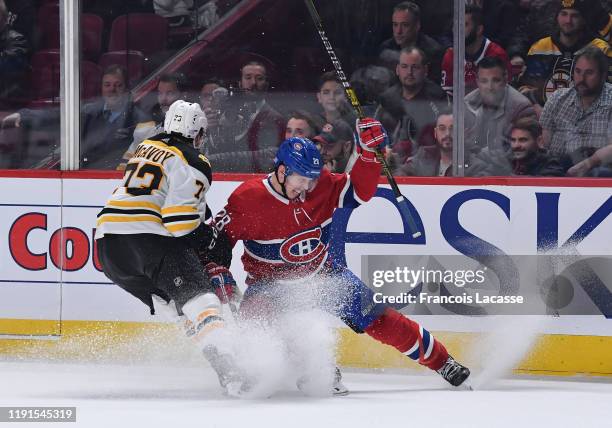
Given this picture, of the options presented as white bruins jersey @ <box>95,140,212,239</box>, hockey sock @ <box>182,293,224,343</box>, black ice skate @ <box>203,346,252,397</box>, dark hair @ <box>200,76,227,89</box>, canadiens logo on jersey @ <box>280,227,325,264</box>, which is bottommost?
black ice skate @ <box>203,346,252,397</box>

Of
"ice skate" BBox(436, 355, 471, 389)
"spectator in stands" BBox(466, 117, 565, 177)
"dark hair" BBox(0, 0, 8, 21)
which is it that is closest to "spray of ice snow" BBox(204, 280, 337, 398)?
"ice skate" BBox(436, 355, 471, 389)

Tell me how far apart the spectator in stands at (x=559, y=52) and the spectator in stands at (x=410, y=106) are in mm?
386

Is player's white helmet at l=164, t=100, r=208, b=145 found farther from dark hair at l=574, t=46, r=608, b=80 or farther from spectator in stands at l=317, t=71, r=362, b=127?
dark hair at l=574, t=46, r=608, b=80

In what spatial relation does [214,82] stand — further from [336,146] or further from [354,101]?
[354,101]

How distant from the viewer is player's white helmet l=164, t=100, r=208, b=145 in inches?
176

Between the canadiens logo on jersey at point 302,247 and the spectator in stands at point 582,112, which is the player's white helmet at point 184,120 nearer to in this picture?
the canadiens logo on jersey at point 302,247

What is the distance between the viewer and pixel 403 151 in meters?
5.23

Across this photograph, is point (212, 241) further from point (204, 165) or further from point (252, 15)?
point (252, 15)

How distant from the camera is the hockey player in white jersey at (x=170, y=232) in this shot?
4273 millimetres

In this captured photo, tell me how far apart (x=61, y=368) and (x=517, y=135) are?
2223mm

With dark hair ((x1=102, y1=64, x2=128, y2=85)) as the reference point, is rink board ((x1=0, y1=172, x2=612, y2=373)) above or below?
below

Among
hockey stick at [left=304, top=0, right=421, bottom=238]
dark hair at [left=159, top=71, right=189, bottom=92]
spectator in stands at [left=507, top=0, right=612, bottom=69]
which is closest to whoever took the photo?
hockey stick at [left=304, top=0, right=421, bottom=238]

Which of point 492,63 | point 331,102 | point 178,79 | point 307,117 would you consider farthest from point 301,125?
point 492,63

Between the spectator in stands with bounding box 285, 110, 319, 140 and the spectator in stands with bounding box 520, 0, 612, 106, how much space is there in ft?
3.01
